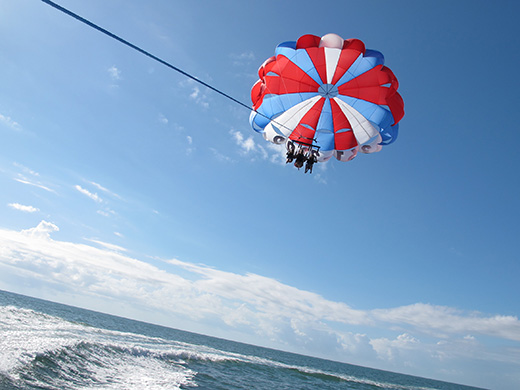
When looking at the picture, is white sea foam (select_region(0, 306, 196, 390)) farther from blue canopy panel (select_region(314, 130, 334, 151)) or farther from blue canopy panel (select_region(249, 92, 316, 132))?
blue canopy panel (select_region(314, 130, 334, 151))

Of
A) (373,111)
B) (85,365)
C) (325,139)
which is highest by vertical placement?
(373,111)

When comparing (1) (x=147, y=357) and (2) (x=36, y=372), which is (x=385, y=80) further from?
(1) (x=147, y=357)

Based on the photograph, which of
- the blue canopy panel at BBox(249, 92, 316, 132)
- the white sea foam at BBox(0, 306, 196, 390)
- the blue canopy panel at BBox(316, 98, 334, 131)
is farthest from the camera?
the blue canopy panel at BBox(316, 98, 334, 131)

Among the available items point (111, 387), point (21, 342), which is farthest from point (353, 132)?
point (21, 342)

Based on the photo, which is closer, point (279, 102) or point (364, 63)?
point (364, 63)

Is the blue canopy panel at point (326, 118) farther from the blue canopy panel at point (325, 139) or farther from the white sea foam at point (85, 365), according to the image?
the white sea foam at point (85, 365)

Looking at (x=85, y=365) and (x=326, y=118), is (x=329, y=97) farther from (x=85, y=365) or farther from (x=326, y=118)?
(x=85, y=365)

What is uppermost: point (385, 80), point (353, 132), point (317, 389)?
point (385, 80)

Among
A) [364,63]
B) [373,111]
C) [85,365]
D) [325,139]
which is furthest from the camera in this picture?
[325,139]

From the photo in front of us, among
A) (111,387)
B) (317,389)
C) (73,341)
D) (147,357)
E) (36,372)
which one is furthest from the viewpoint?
(317,389)

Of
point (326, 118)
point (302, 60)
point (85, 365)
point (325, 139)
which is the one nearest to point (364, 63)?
point (302, 60)

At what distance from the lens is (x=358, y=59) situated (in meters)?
9.29

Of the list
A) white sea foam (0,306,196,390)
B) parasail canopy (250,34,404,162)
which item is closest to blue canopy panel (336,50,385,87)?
parasail canopy (250,34,404,162)

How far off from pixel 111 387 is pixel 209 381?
5329mm
